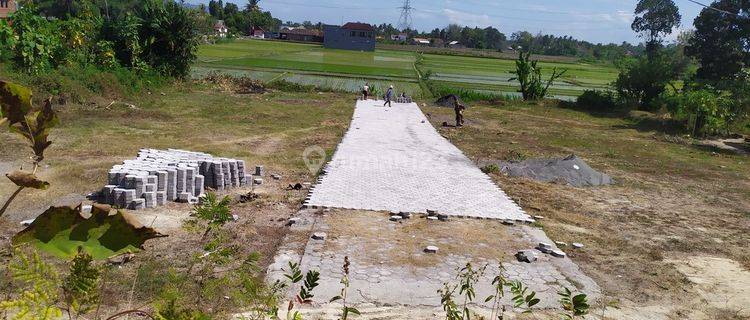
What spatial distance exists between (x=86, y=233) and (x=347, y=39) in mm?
73227

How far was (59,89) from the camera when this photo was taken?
17734 millimetres

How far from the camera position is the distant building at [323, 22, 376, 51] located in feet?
237

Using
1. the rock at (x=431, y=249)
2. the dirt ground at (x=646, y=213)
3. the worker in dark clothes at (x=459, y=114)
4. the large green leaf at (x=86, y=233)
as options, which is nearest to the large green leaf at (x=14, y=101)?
the large green leaf at (x=86, y=233)

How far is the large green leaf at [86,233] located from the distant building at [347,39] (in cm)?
7159

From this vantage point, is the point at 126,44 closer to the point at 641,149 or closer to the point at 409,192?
the point at 409,192

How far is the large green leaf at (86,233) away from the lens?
146 cm

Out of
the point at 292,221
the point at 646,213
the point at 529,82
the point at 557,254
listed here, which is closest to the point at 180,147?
the point at 292,221

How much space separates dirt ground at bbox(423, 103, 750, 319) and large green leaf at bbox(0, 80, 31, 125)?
245 centimetres

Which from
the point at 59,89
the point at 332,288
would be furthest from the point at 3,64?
the point at 332,288

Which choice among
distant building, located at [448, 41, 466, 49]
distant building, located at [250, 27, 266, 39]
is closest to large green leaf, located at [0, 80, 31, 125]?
distant building, located at [448, 41, 466, 49]

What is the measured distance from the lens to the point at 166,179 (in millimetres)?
8859

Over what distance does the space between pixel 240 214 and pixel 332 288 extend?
3.05 meters

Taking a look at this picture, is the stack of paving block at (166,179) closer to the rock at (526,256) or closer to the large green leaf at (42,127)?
the rock at (526,256)

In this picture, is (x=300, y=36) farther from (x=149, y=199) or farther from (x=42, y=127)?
(x=42, y=127)
